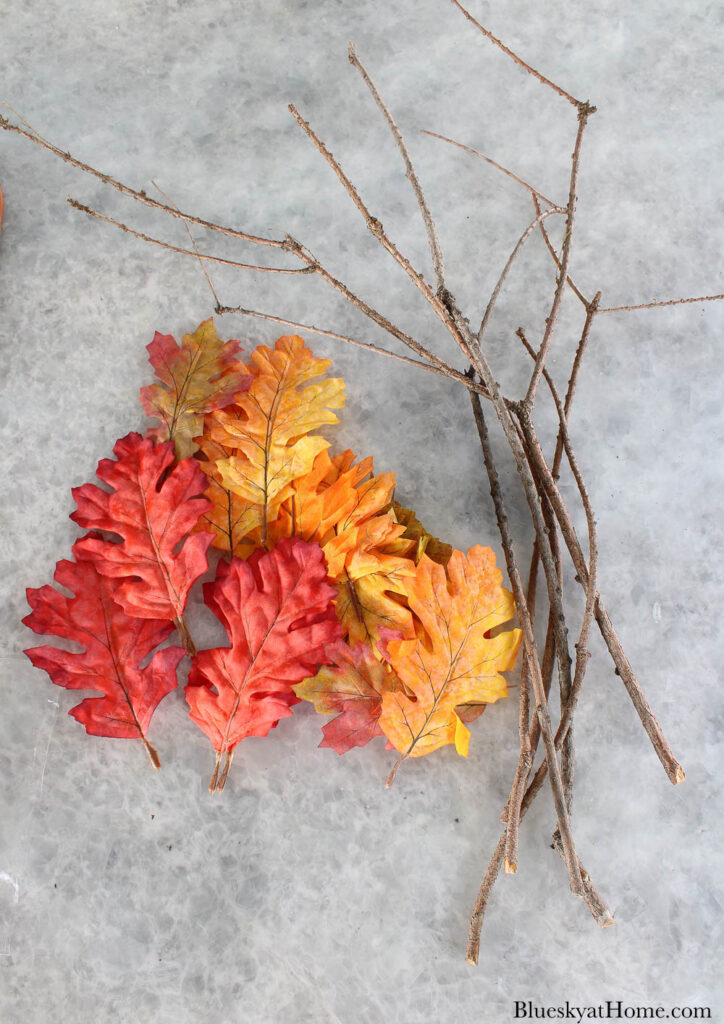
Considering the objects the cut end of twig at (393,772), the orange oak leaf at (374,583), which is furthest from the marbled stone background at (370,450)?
the orange oak leaf at (374,583)

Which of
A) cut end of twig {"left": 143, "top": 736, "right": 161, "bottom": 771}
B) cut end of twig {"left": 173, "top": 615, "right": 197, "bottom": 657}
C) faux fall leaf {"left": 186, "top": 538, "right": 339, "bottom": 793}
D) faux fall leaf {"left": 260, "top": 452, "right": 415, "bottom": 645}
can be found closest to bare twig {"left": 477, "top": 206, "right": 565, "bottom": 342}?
faux fall leaf {"left": 260, "top": 452, "right": 415, "bottom": 645}

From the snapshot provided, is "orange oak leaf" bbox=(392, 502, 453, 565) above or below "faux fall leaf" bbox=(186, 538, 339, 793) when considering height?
above

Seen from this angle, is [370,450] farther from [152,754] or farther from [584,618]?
[152,754]

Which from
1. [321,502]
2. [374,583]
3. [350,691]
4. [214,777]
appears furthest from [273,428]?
[214,777]

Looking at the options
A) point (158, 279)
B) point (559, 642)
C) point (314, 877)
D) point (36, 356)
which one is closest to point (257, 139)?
point (158, 279)

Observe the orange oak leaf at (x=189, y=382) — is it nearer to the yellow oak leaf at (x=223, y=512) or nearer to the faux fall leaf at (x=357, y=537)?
the yellow oak leaf at (x=223, y=512)

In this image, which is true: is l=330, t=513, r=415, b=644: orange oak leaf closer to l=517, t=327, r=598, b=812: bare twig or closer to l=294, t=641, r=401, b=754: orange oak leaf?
l=294, t=641, r=401, b=754: orange oak leaf
